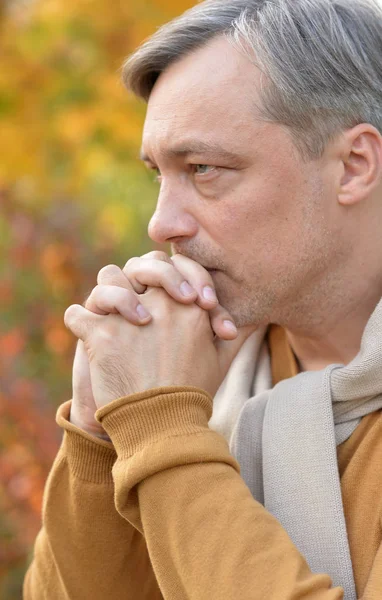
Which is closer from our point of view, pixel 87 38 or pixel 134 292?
pixel 134 292

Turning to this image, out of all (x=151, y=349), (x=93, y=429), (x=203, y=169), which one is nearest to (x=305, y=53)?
(x=203, y=169)

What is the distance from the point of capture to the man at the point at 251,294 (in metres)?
2.14

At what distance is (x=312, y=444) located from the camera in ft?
7.31

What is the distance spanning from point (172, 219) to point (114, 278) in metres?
0.23

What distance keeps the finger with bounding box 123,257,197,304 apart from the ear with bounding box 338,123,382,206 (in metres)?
0.48

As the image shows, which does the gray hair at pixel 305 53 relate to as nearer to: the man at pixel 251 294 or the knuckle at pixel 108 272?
the man at pixel 251 294

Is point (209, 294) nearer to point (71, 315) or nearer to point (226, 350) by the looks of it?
point (226, 350)

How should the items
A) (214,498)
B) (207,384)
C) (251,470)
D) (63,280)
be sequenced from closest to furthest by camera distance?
(214,498)
(207,384)
(251,470)
(63,280)

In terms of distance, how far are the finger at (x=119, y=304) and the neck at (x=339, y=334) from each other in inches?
20.0

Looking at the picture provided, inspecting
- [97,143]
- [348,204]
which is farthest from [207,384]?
[97,143]

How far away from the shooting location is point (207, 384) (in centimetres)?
220

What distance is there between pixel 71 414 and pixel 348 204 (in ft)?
2.98

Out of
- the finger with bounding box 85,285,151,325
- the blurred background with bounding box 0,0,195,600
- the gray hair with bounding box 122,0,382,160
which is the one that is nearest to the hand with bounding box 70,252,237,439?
the finger with bounding box 85,285,151,325

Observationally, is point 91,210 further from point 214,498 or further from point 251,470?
point 214,498
